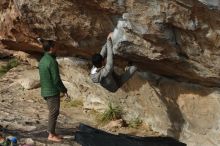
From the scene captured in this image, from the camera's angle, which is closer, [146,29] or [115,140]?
[146,29]

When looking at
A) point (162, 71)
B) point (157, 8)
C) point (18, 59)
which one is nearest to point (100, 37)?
point (162, 71)

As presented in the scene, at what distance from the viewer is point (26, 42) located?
12195 millimetres

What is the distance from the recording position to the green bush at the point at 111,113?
418 inches

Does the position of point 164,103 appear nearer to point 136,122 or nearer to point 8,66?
point 136,122

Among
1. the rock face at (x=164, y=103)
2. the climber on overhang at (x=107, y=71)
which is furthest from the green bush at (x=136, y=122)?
the climber on overhang at (x=107, y=71)

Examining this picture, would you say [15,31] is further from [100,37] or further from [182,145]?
[182,145]

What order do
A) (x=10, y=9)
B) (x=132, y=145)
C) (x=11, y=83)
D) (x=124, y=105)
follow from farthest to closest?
1. (x=11, y=83)
2. (x=10, y=9)
3. (x=124, y=105)
4. (x=132, y=145)

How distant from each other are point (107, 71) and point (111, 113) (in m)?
2.15

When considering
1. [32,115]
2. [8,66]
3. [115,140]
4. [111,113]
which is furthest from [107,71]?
[8,66]

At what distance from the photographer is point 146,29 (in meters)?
8.55

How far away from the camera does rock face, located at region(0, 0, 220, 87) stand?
809 centimetres

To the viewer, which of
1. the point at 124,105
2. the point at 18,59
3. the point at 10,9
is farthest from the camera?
the point at 18,59

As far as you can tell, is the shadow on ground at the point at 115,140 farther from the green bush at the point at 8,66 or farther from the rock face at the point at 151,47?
the green bush at the point at 8,66

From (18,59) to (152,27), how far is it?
6.15 metres
